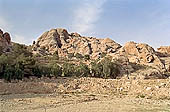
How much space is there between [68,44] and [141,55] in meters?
40.2

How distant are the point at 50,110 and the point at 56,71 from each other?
1766 centimetres

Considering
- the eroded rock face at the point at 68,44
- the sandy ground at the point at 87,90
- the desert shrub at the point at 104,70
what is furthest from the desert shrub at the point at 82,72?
the eroded rock face at the point at 68,44

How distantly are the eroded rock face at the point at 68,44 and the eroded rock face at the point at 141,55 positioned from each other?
12.7 metres

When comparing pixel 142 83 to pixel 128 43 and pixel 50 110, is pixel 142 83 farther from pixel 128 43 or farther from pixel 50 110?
pixel 128 43

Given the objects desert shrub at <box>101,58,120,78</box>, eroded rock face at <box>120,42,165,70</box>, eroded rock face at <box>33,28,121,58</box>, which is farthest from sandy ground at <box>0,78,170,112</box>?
eroded rock face at <box>33,28,121,58</box>

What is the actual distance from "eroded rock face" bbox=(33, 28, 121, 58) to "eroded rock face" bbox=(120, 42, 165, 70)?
1270 centimetres

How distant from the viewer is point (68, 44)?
3671 inches

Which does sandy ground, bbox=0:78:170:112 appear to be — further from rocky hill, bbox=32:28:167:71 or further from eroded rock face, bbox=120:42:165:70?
rocky hill, bbox=32:28:167:71

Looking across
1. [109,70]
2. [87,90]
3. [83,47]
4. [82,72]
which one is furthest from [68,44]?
[87,90]

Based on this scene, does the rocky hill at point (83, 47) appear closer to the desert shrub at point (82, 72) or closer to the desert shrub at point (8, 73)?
the desert shrub at point (82, 72)

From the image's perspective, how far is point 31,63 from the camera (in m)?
30.5

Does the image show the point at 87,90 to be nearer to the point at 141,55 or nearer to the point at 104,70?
the point at 104,70

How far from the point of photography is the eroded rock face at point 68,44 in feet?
275

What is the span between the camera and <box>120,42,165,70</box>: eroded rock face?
187 feet
